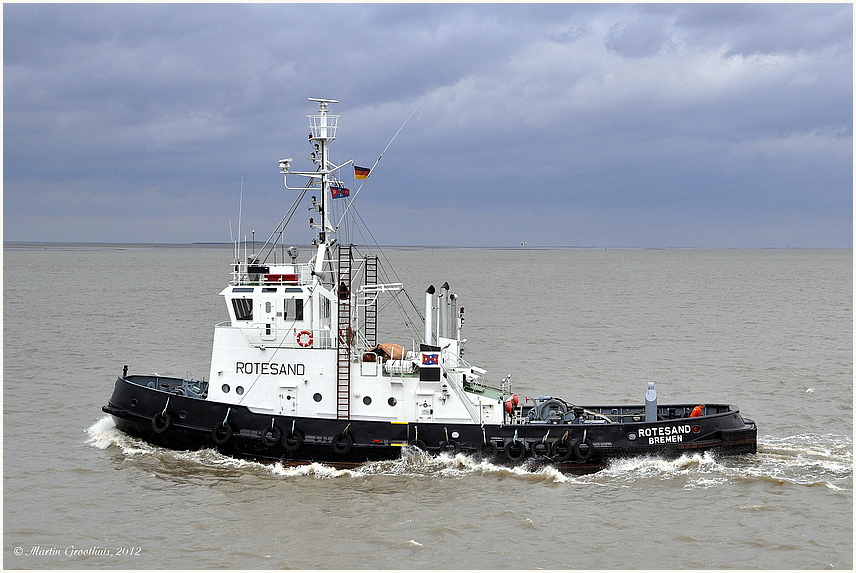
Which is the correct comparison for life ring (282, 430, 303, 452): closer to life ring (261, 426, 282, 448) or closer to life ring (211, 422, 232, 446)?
life ring (261, 426, 282, 448)

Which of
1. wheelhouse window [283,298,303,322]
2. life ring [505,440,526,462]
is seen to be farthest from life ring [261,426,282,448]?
life ring [505,440,526,462]

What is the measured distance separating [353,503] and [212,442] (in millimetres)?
3391

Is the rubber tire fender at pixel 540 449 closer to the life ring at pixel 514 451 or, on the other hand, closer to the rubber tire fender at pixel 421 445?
the life ring at pixel 514 451

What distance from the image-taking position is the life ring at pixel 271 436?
51.7 feet

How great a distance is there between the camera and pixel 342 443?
51.3ft

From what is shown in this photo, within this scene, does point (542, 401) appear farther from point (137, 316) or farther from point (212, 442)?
point (137, 316)

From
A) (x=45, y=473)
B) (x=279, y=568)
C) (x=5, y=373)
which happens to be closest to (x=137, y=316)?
(x=5, y=373)

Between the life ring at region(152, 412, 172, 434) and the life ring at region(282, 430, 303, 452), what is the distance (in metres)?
2.45

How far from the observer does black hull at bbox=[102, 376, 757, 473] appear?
15.7m

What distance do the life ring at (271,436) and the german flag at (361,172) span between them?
17.0 ft

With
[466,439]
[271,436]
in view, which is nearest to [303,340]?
[271,436]

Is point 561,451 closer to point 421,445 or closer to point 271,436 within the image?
point 421,445

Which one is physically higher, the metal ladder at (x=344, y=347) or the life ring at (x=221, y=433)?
the metal ladder at (x=344, y=347)

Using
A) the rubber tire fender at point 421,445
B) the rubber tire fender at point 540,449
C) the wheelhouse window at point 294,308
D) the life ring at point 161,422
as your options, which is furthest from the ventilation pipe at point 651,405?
the life ring at point 161,422
